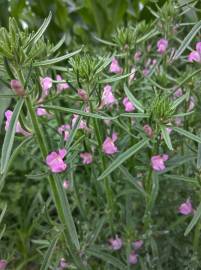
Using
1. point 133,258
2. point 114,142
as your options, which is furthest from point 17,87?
point 133,258

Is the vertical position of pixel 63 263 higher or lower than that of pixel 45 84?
lower

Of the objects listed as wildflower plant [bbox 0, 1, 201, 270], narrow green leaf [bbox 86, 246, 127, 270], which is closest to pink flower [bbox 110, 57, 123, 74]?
wildflower plant [bbox 0, 1, 201, 270]

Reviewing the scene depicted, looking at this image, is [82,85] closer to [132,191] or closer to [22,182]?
[132,191]

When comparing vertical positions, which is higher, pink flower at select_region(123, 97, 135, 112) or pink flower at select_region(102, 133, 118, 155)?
pink flower at select_region(123, 97, 135, 112)

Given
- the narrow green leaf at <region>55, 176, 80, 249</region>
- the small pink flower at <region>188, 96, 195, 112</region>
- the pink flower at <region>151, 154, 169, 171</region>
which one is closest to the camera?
the narrow green leaf at <region>55, 176, 80, 249</region>

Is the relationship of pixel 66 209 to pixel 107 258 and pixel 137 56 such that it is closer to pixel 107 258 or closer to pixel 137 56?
pixel 107 258

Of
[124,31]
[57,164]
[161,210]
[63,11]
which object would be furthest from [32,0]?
[57,164]

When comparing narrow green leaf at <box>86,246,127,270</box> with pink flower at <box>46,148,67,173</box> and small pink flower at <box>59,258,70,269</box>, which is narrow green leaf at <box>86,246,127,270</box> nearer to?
small pink flower at <box>59,258,70,269</box>

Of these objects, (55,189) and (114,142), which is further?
(114,142)
